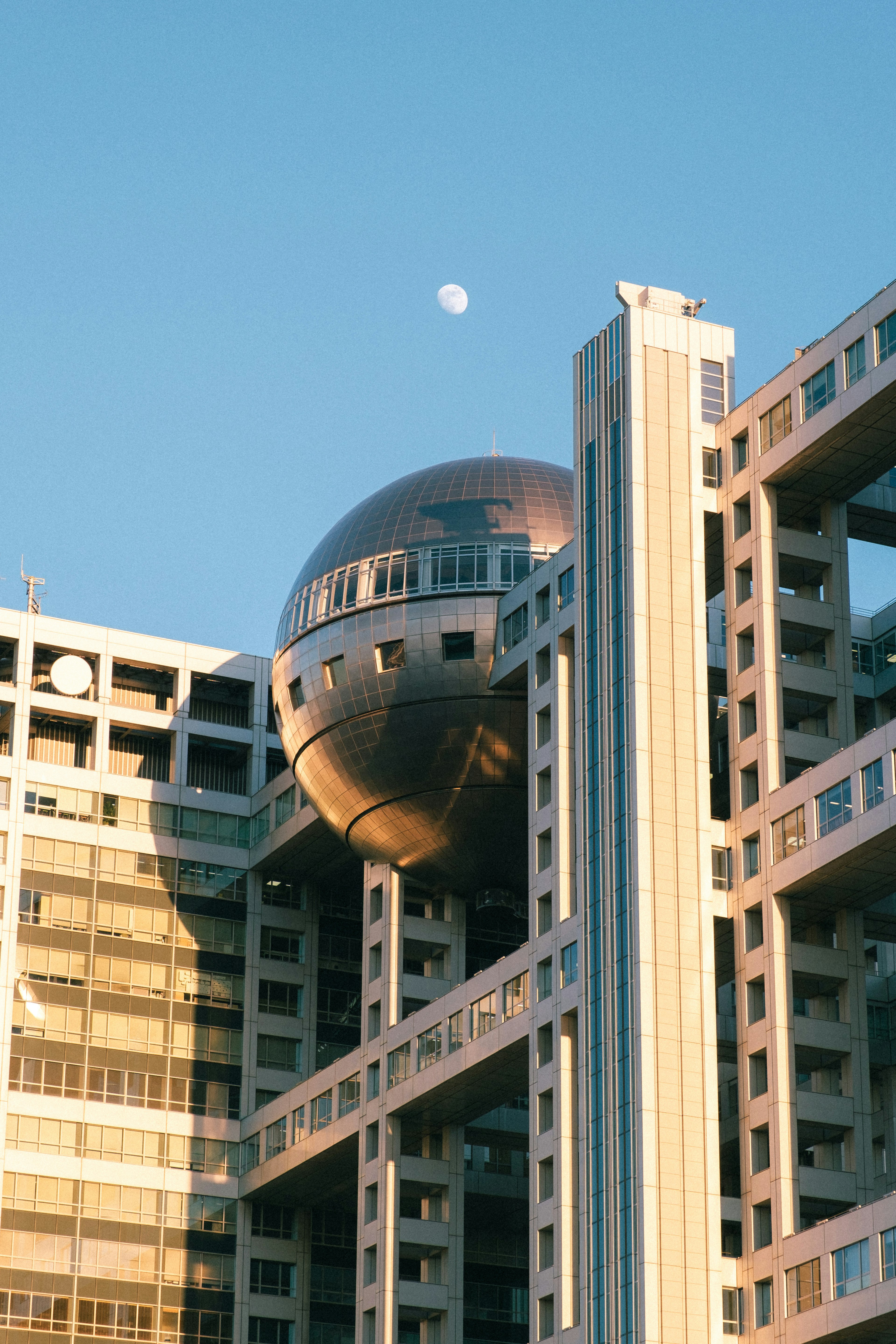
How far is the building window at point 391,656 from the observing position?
80.6 meters

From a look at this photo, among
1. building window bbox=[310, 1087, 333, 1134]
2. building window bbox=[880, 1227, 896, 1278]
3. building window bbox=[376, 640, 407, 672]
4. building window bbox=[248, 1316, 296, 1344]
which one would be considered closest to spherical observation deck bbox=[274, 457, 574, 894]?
building window bbox=[376, 640, 407, 672]

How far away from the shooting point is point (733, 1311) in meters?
61.9

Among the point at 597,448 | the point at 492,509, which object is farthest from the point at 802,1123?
the point at 492,509

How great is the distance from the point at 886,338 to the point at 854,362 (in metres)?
1.42

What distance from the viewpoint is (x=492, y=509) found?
81750mm

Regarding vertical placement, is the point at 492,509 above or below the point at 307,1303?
above

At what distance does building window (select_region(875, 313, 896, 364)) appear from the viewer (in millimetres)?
63500

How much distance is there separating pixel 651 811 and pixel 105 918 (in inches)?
1443

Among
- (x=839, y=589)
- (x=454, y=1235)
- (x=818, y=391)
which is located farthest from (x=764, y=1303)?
(x=818, y=391)

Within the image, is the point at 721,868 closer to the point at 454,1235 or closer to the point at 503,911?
the point at 454,1235

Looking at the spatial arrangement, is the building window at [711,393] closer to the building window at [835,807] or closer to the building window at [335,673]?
the building window at [835,807]

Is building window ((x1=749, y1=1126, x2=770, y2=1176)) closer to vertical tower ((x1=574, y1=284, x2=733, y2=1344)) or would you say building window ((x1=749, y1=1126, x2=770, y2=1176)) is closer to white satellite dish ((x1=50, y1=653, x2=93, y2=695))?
vertical tower ((x1=574, y1=284, x2=733, y2=1344))

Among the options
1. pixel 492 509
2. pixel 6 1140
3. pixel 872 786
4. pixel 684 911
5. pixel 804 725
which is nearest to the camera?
pixel 872 786

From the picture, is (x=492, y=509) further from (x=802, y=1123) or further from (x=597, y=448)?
(x=802, y=1123)
